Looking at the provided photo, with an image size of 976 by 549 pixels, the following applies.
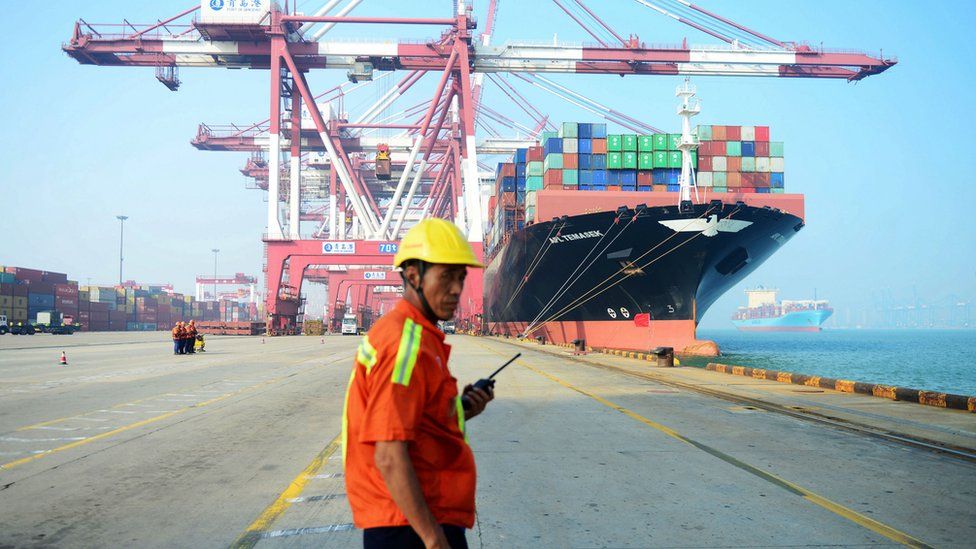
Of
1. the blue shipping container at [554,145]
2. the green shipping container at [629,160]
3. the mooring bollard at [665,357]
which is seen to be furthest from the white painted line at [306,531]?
the green shipping container at [629,160]

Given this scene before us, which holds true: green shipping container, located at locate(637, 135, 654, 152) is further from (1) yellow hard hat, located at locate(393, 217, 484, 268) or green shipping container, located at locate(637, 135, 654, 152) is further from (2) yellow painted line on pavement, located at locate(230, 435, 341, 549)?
(1) yellow hard hat, located at locate(393, 217, 484, 268)

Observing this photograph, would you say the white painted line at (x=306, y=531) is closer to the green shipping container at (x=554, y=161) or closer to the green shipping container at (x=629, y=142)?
the green shipping container at (x=554, y=161)


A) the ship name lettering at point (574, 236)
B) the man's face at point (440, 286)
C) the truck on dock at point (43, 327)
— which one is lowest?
the truck on dock at point (43, 327)

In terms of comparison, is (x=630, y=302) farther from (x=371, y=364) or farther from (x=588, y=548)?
(x=371, y=364)

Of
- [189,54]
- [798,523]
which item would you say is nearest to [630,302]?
[189,54]

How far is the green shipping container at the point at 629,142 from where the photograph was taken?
4062 cm

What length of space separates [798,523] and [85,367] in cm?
1984

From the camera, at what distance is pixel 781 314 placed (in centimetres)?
16338

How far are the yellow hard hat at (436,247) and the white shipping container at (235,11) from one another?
131 ft

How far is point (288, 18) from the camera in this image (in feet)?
127

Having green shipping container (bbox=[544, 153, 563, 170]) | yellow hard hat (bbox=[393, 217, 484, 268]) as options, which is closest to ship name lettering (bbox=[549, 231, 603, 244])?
green shipping container (bbox=[544, 153, 563, 170])

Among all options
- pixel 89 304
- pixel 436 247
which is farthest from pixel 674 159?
pixel 89 304

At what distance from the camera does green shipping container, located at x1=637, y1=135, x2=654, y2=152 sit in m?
40.5

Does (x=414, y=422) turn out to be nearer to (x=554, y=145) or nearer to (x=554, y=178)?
(x=554, y=178)
